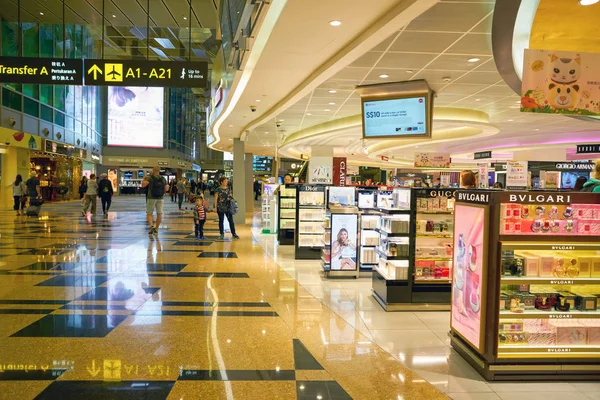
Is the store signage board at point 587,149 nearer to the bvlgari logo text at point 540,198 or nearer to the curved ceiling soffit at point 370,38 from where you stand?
the curved ceiling soffit at point 370,38

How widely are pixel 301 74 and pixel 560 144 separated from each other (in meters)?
14.5

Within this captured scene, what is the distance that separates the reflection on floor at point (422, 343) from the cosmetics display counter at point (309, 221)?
1.69m

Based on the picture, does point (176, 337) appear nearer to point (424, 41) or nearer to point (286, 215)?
point (424, 41)

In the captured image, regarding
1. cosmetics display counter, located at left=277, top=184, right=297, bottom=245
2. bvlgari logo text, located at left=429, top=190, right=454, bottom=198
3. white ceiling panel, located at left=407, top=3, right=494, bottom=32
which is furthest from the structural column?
white ceiling panel, located at left=407, top=3, right=494, bottom=32

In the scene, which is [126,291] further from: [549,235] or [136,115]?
[136,115]

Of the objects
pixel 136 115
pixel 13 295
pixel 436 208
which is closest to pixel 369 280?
pixel 436 208

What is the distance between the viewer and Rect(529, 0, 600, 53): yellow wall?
15.2 ft

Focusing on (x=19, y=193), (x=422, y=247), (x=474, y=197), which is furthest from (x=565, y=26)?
(x=19, y=193)

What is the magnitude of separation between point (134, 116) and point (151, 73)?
97.0ft

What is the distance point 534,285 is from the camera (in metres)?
3.79

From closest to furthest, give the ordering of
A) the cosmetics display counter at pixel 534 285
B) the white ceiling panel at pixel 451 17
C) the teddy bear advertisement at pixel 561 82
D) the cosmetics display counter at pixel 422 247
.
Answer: the cosmetics display counter at pixel 534 285 < the teddy bear advertisement at pixel 561 82 < the white ceiling panel at pixel 451 17 < the cosmetics display counter at pixel 422 247

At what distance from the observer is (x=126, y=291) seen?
5.70 metres

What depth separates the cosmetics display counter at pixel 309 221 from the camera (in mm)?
8930

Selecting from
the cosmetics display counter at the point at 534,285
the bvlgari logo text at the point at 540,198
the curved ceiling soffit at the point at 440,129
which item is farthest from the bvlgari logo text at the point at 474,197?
the curved ceiling soffit at the point at 440,129
